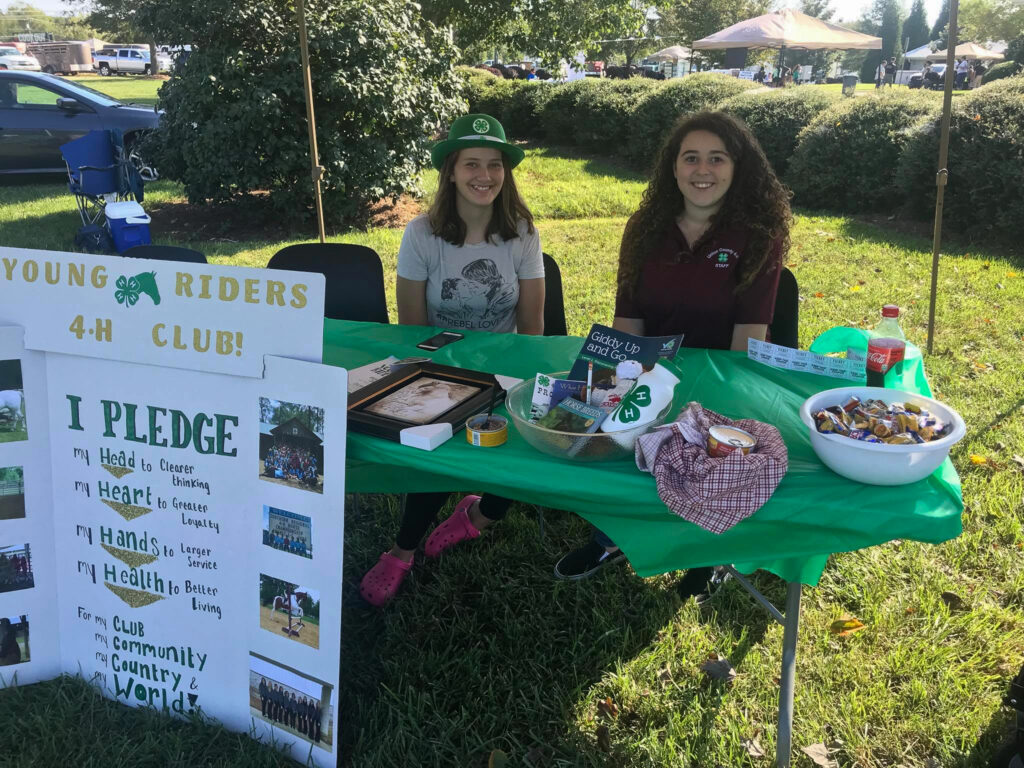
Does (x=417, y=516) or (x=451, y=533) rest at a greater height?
(x=417, y=516)

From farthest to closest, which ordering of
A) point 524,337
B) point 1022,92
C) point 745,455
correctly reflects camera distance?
1. point 1022,92
2. point 524,337
3. point 745,455

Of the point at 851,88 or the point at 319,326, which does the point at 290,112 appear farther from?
the point at 851,88

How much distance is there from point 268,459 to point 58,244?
20.7 feet

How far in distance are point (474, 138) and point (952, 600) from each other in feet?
7.47

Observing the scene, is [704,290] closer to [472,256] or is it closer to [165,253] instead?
[472,256]

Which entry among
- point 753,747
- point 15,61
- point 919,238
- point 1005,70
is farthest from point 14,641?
point 15,61

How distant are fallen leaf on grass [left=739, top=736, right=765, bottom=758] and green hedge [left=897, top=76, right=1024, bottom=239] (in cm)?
593

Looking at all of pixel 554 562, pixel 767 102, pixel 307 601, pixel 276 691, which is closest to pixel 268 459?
pixel 307 601

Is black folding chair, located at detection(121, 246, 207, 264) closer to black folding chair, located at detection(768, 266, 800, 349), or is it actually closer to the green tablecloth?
the green tablecloth

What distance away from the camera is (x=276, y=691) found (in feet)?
5.90

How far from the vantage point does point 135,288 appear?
1.67 metres

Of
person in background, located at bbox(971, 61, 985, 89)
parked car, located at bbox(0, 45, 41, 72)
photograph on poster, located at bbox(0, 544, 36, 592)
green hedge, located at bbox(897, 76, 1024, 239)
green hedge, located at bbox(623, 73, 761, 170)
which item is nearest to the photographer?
photograph on poster, located at bbox(0, 544, 36, 592)

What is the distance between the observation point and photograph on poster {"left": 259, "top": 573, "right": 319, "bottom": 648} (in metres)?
1.69

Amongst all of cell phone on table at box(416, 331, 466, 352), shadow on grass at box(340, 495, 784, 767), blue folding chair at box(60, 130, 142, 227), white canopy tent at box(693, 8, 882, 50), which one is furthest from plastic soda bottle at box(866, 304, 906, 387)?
white canopy tent at box(693, 8, 882, 50)
